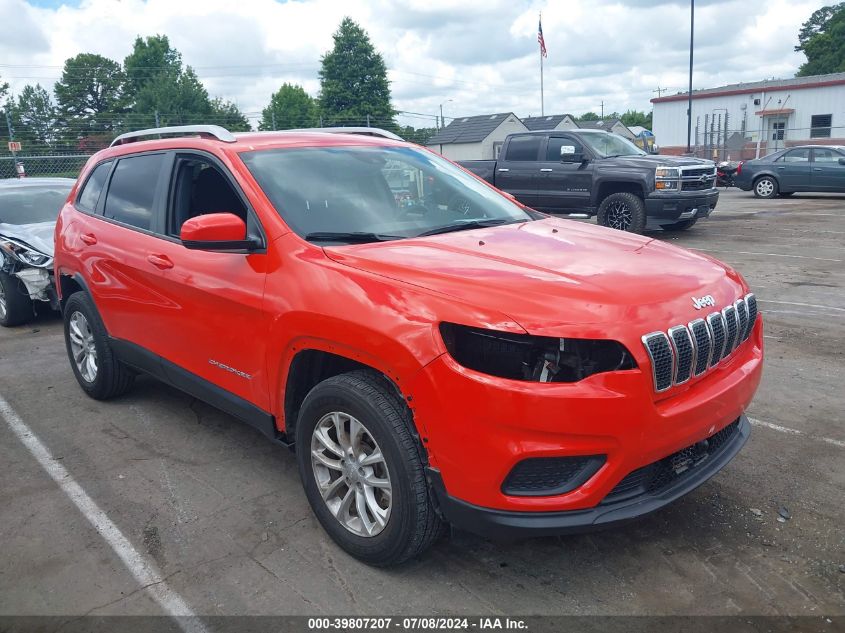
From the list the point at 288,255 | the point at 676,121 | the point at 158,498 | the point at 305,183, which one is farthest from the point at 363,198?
the point at 676,121

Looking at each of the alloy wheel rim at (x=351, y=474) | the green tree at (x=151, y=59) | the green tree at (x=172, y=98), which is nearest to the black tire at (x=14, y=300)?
the alloy wheel rim at (x=351, y=474)

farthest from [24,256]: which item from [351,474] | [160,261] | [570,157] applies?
[570,157]

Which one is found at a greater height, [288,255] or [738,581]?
[288,255]

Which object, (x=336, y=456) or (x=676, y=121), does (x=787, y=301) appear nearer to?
(x=336, y=456)

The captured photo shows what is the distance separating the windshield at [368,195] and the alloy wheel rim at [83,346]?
2272mm

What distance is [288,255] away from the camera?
10.5 feet

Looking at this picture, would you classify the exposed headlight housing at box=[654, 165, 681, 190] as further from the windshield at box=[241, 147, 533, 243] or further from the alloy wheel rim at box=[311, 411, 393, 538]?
the alloy wheel rim at box=[311, 411, 393, 538]

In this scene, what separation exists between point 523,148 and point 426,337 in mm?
11722

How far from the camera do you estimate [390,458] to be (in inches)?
107

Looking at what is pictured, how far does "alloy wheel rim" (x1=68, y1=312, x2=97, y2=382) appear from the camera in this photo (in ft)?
16.8

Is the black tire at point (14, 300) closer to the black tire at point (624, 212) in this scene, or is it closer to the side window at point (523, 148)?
the black tire at point (624, 212)

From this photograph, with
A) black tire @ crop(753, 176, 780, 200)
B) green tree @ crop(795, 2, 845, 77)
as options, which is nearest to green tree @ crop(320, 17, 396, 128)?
green tree @ crop(795, 2, 845, 77)

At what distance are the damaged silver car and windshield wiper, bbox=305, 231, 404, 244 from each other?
17.6 ft

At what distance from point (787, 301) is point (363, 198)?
236 inches
